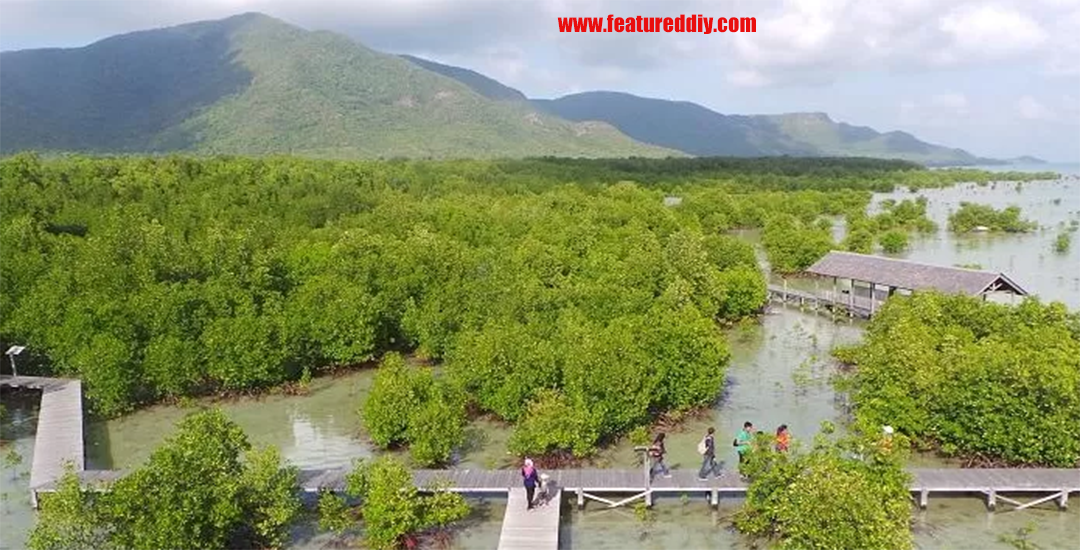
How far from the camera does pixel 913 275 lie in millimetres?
39125

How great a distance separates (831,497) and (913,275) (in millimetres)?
27092

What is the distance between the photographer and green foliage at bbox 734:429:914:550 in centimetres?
1566

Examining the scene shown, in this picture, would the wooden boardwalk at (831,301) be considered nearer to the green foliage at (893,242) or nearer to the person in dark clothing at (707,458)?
the green foliage at (893,242)

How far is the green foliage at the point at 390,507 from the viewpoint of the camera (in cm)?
1823

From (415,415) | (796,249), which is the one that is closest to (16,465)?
(415,415)

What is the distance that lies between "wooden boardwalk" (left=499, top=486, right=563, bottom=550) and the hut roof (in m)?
23.7

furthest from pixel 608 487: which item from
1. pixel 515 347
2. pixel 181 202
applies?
pixel 181 202

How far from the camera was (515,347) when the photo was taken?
2577cm

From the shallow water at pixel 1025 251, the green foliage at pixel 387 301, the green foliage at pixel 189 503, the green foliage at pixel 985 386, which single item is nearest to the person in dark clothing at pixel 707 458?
the green foliage at pixel 387 301

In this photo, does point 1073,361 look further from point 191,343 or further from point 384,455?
point 191,343

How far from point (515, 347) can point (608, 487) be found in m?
6.55

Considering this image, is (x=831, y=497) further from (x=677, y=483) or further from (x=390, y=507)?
(x=390, y=507)

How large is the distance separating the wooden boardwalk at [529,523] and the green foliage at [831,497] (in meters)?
4.72

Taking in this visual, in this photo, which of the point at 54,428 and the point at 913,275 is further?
the point at 913,275
